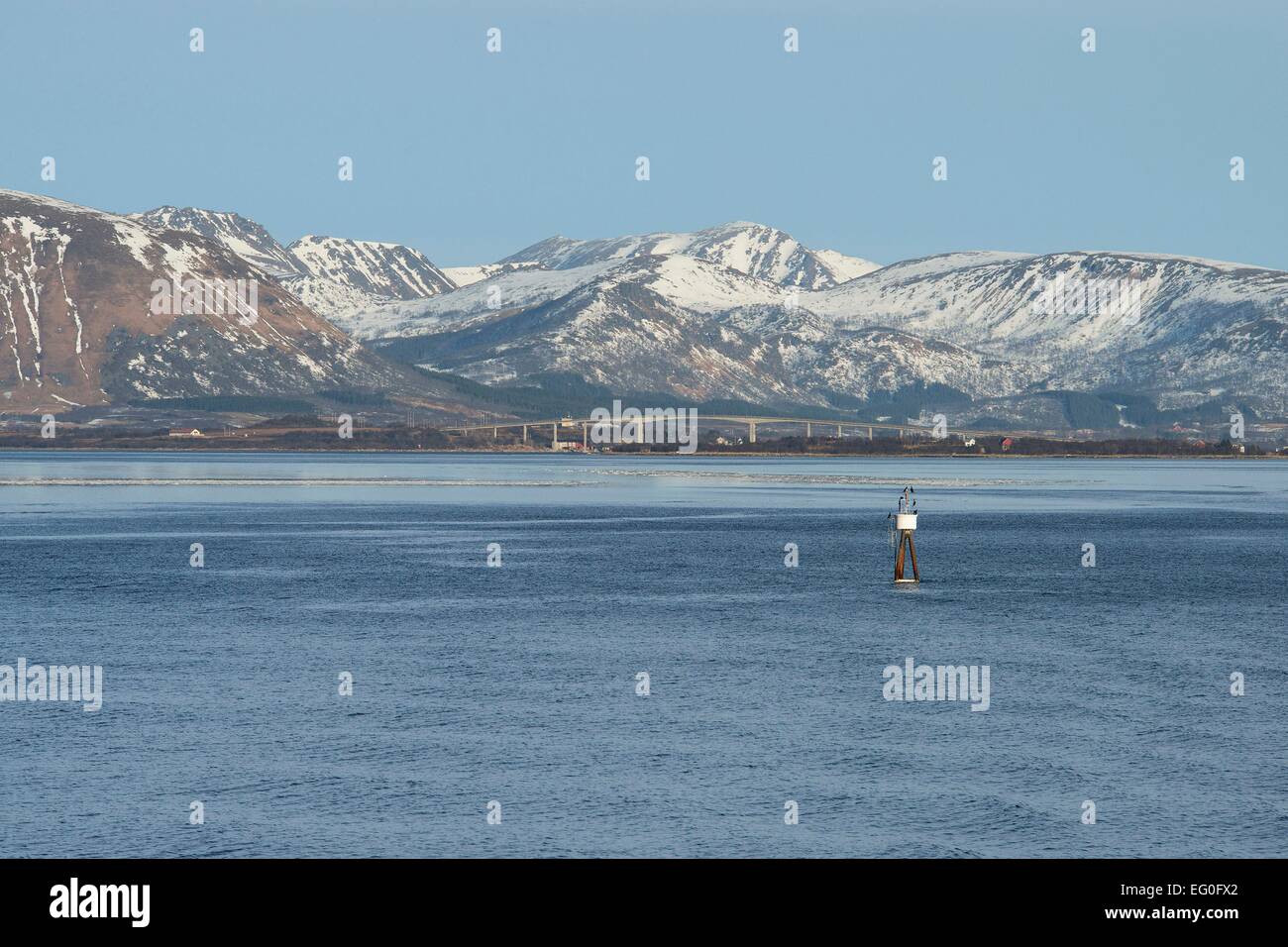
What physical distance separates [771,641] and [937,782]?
87.4 feet

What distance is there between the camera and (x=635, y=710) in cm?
5334

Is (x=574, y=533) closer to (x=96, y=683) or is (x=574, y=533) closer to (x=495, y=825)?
(x=96, y=683)

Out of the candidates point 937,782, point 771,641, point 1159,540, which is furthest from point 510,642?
point 1159,540

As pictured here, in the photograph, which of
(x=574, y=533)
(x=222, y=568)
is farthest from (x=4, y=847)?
(x=574, y=533)

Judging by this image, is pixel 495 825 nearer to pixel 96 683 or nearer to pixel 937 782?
pixel 937 782

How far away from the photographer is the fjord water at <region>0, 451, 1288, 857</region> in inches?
1533

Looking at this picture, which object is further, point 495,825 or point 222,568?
point 222,568

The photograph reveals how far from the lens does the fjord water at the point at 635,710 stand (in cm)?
3894

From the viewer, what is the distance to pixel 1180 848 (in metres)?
37.4
